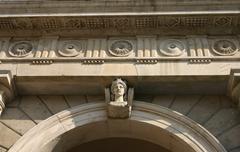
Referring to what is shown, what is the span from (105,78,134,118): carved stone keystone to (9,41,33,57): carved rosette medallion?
2045mm

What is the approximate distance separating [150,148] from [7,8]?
4993 millimetres

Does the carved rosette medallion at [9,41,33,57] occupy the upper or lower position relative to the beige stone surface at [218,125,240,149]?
upper

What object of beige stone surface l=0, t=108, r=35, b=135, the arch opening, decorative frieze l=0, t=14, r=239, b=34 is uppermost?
decorative frieze l=0, t=14, r=239, b=34

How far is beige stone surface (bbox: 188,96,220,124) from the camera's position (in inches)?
330

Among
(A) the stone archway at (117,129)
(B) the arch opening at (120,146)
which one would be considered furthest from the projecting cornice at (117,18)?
(B) the arch opening at (120,146)

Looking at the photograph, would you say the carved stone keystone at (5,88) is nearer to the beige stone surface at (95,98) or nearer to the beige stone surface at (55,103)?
the beige stone surface at (55,103)

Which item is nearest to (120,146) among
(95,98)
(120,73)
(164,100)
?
(95,98)

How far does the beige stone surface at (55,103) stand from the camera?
869 cm

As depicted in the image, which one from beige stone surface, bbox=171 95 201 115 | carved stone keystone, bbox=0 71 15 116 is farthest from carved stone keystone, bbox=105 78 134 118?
carved stone keystone, bbox=0 71 15 116

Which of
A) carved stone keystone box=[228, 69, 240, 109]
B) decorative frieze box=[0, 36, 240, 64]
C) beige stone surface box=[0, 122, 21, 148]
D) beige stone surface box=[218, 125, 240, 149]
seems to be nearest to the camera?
beige stone surface box=[218, 125, 240, 149]

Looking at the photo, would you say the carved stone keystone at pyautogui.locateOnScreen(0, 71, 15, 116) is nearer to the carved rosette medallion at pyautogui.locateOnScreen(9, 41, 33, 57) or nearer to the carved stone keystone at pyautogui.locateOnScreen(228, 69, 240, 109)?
the carved rosette medallion at pyautogui.locateOnScreen(9, 41, 33, 57)

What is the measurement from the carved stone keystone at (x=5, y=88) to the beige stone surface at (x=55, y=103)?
666 millimetres

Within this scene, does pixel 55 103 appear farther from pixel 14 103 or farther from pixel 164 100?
pixel 164 100

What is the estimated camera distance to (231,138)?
797 cm
